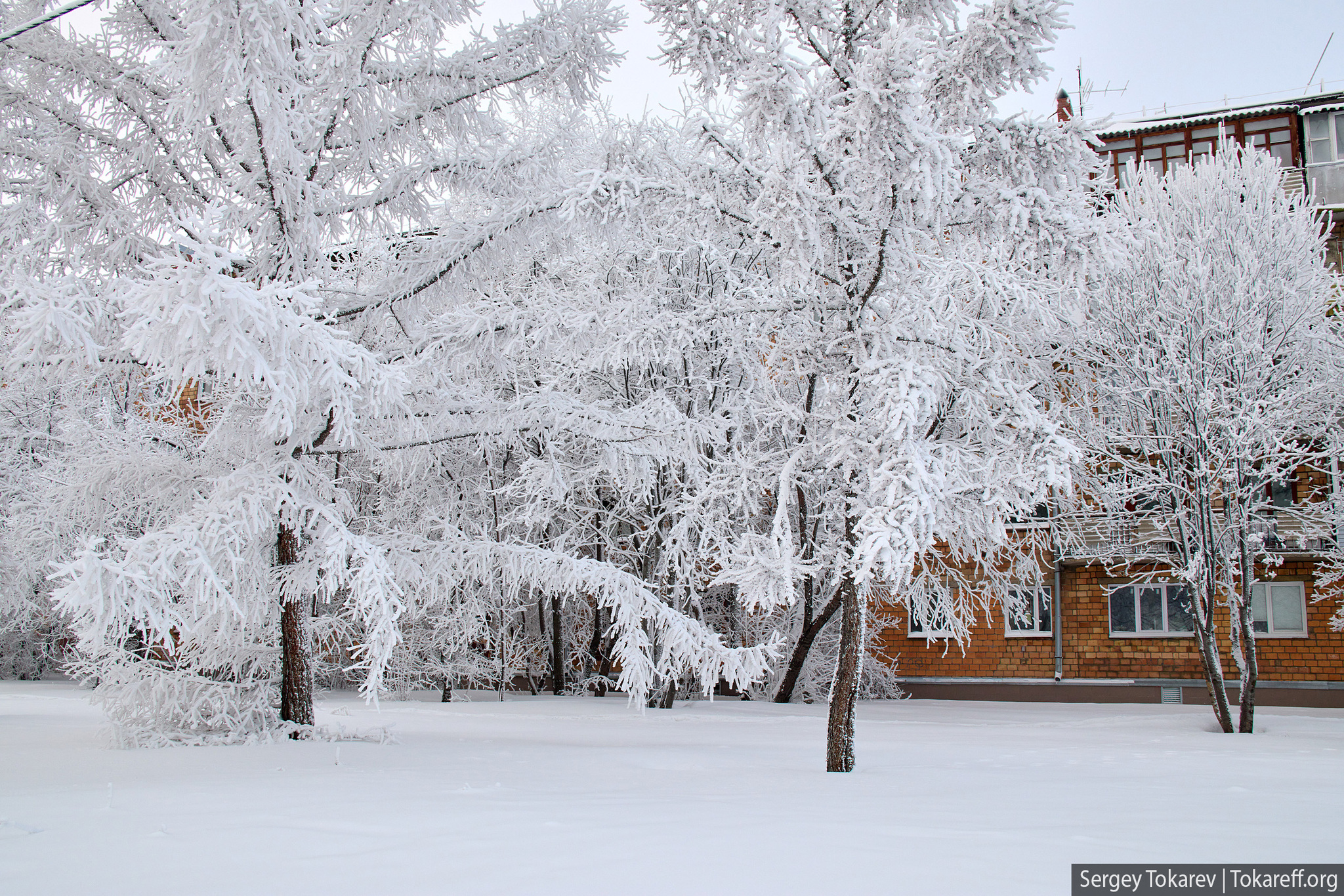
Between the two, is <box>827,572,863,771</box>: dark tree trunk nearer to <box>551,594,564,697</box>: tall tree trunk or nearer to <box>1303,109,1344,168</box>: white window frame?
<box>551,594,564,697</box>: tall tree trunk

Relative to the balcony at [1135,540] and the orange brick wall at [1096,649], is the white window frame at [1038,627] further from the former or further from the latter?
the balcony at [1135,540]

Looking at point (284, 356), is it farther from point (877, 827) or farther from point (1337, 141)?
point (1337, 141)

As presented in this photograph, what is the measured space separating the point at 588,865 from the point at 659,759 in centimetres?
435

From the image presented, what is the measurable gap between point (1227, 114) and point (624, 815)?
2368 centimetres

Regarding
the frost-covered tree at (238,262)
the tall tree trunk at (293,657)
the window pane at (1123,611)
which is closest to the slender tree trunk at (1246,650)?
the window pane at (1123,611)

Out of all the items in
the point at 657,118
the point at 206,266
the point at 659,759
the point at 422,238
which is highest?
the point at 657,118

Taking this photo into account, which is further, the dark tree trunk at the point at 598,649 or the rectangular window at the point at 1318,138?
the rectangular window at the point at 1318,138

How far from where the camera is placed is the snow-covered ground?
11.3 ft

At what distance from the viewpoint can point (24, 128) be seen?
7.23 m

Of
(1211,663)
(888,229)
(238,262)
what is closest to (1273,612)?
Result: (1211,663)

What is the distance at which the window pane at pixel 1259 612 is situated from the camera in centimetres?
1947

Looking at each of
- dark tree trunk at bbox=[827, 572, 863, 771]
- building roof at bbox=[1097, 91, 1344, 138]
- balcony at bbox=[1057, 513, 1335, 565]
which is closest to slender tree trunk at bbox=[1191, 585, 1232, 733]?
balcony at bbox=[1057, 513, 1335, 565]

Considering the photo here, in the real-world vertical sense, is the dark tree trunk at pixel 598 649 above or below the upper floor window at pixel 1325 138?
below

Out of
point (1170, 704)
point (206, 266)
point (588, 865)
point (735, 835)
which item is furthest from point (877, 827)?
point (1170, 704)
